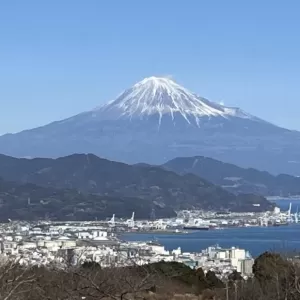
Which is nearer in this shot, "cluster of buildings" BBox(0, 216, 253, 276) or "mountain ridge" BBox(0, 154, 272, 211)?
"cluster of buildings" BBox(0, 216, 253, 276)

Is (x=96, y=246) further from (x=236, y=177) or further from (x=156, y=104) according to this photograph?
(x=156, y=104)

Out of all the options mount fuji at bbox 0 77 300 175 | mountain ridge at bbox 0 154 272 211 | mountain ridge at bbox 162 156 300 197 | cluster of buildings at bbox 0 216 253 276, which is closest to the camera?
cluster of buildings at bbox 0 216 253 276

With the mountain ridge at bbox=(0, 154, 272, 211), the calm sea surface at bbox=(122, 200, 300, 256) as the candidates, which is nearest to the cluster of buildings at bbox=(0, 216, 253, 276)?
the calm sea surface at bbox=(122, 200, 300, 256)

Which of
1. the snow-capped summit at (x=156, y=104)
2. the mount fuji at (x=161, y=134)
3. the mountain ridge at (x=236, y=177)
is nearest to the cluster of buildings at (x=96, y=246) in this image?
the mountain ridge at (x=236, y=177)

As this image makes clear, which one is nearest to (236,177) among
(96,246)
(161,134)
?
(161,134)

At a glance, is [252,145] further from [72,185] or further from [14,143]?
[72,185]

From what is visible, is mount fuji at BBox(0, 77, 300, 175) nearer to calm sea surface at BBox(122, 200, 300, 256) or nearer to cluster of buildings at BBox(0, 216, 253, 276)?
calm sea surface at BBox(122, 200, 300, 256)

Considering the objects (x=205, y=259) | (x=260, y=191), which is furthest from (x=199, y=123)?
(x=205, y=259)

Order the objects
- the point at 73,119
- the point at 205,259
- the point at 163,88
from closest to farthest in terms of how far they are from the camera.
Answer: the point at 205,259, the point at 163,88, the point at 73,119
